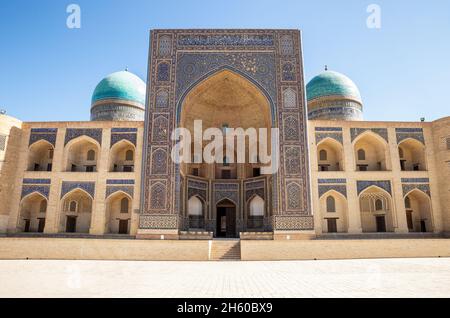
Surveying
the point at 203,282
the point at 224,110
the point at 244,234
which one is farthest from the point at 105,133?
the point at 203,282

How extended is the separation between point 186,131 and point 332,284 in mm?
13673

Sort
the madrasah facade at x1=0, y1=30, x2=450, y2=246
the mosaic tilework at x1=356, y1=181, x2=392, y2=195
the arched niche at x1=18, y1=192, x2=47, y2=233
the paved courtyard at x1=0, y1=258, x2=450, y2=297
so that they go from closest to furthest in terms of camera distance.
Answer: the paved courtyard at x1=0, y1=258, x2=450, y2=297
the madrasah facade at x1=0, y1=30, x2=450, y2=246
the mosaic tilework at x1=356, y1=181, x2=392, y2=195
the arched niche at x1=18, y1=192, x2=47, y2=233

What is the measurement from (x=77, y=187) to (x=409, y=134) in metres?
16.4

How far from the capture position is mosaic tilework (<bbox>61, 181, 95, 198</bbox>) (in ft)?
53.3

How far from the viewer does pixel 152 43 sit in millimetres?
17266

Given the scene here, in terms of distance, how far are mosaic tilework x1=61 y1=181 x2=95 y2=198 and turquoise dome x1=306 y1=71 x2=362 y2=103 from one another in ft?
49.0

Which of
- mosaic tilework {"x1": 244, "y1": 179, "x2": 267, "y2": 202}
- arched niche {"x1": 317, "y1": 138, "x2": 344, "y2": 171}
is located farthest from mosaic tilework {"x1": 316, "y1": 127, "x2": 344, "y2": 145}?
mosaic tilework {"x1": 244, "y1": 179, "x2": 267, "y2": 202}

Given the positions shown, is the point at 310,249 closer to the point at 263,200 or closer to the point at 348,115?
the point at 263,200

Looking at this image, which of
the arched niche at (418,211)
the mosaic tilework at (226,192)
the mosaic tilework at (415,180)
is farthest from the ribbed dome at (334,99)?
the mosaic tilework at (226,192)

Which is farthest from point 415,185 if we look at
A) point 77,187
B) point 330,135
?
point 77,187

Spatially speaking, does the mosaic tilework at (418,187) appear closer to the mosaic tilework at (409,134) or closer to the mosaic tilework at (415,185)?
the mosaic tilework at (415,185)

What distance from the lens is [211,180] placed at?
18.8 metres

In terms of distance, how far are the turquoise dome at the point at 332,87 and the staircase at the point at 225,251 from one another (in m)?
13.5

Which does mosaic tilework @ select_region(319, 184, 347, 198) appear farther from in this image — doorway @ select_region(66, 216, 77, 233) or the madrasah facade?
doorway @ select_region(66, 216, 77, 233)
